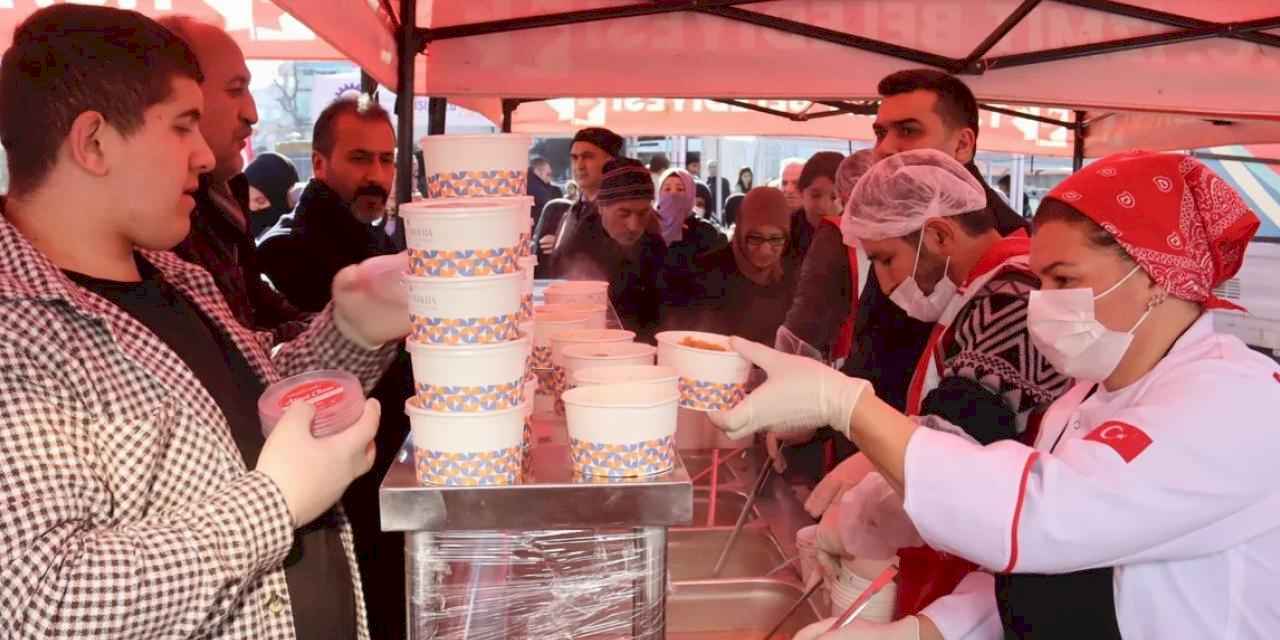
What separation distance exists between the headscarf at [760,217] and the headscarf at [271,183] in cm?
372

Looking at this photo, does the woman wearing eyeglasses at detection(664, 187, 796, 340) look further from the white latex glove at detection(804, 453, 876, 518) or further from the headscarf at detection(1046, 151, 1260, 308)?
the headscarf at detection(1046, 151, 1260, 308)

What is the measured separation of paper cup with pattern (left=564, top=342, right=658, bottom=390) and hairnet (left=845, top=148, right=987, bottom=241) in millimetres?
1074

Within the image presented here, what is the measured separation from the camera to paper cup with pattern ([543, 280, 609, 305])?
2692 millimetres

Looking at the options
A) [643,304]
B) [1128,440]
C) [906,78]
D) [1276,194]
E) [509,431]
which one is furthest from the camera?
[1276,194]

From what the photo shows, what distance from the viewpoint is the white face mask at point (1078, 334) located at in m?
1.83

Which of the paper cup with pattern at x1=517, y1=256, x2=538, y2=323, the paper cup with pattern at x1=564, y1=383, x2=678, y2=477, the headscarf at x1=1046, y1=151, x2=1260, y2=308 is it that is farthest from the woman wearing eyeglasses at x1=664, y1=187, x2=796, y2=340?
the paper cup with pattern at x1=564, y1=383, x2=678, y2=477

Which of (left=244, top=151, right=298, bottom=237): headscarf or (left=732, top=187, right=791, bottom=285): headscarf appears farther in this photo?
(left=244, top=151, right=298, bottom=237): headscarf

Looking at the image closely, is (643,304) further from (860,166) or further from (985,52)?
(985,52)

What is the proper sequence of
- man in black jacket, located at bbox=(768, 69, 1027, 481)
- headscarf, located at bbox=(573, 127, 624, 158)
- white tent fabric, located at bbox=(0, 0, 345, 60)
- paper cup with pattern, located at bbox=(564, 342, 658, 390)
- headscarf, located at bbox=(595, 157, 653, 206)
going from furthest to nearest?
headscarf, located at bbox=(573, 127, 624, 158) < headscarf, located at bbox=(595, 157, 653, 206) < white tent fabric, located at bbox=(0, 0, 345, 60) < man in black jacket, located at bbox=(768, 69, 1027, 481) < paper cup with pattern, located at bbox=(564, 342, 658, 390)

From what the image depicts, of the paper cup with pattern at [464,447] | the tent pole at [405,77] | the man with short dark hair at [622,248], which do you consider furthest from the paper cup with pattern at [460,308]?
the man with short dark hair at [622,248]

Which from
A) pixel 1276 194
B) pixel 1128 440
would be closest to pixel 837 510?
pixel 1128 440

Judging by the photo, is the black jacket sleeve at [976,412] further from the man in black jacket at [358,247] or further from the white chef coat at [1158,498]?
the man in black jacket at [358,247]

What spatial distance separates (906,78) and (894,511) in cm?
183

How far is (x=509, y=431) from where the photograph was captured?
152cm
